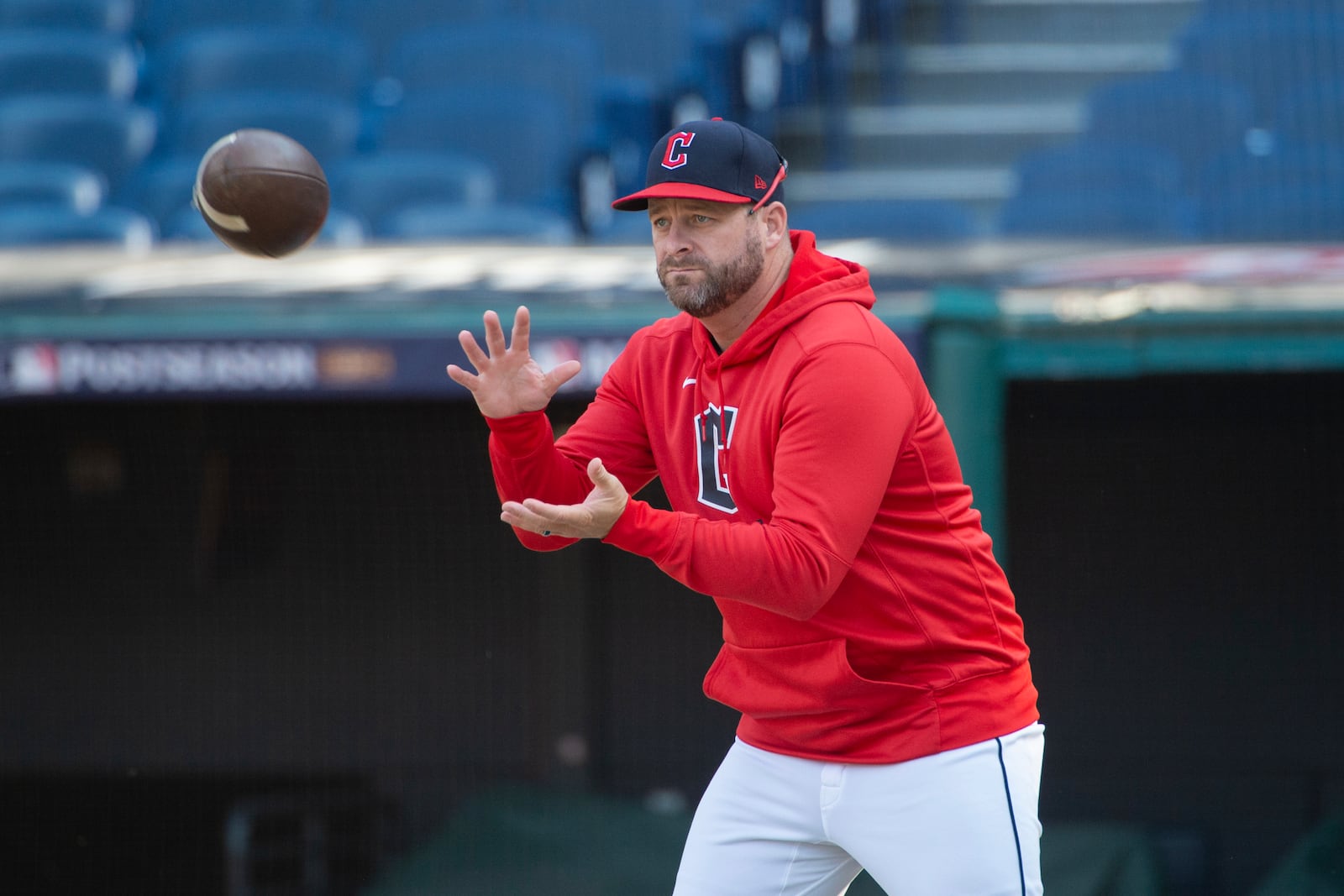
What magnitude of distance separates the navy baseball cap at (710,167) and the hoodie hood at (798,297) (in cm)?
13

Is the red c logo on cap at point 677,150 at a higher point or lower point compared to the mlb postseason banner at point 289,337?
higher

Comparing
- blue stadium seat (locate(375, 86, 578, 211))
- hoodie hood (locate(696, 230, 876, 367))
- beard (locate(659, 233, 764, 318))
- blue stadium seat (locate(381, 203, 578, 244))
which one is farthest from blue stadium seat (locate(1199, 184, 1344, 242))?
beard (locate(659, 233, 764, 318))

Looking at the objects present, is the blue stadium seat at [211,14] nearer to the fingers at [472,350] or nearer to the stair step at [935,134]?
the stair step at [935,134]

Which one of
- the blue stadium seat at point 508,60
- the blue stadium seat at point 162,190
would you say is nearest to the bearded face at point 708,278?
the blue stadium seat at point 508,60

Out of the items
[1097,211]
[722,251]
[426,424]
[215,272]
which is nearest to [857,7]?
[1097,211]

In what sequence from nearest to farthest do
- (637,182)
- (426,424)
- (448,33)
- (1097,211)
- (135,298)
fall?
1. (135,298)
2. (426,424)
3. (1097,211)
4. (637,182)
5. (448,33)

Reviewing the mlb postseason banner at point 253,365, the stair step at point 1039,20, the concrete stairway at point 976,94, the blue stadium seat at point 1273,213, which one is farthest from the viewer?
the stair step at point 1039,20

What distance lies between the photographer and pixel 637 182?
17.0 ft

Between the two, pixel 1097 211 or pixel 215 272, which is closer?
pixel 215 272

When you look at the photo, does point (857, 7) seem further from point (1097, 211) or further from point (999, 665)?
point (999, 665)

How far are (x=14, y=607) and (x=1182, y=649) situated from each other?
3262 millimetres

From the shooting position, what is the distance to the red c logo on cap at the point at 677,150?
1943 millimetres

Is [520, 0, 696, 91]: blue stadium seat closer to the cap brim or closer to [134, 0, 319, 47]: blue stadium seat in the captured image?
[134, 0, 319, 47]: blue stadium seat

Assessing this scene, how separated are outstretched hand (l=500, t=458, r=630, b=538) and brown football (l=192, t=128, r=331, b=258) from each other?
1.08 m
